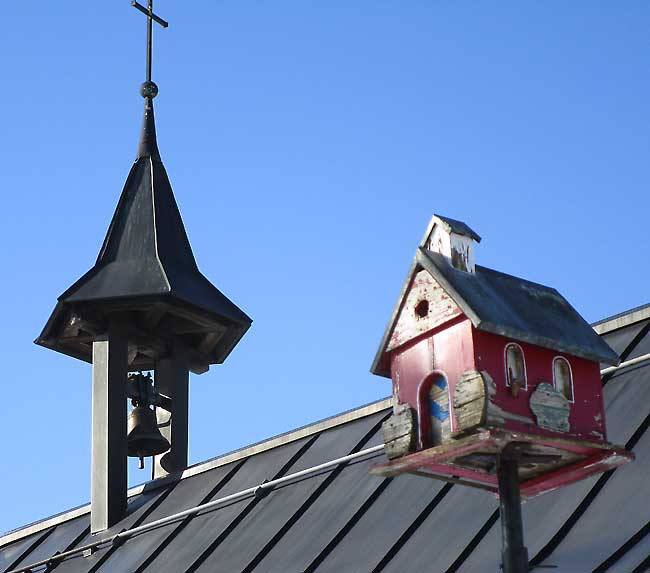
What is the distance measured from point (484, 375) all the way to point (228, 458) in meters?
7.96

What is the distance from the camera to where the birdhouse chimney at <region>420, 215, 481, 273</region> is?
798cm

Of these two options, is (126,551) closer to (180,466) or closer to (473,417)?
(180,466)

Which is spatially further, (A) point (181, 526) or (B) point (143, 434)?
(B) point (143, 434)

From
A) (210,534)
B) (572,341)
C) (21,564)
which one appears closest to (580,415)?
(572,341)

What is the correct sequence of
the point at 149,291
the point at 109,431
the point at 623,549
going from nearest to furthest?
1. the point at 623,549
2. the point at 109,431
3. the point at 149,291

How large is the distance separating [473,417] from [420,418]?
61cm

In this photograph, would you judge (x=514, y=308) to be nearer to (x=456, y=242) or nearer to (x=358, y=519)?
(x=456, y=242)

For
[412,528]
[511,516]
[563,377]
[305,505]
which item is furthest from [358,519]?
[511,516]

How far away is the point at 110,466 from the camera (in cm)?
1596

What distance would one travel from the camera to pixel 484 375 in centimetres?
781

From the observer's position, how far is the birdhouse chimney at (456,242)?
7984 millimetres

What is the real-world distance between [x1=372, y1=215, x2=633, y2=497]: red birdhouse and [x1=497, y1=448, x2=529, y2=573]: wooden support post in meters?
0.09

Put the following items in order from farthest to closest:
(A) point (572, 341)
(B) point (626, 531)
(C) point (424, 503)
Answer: (C) point (424, 503) < (B) point (626, 531) < (A) point (572, 341)

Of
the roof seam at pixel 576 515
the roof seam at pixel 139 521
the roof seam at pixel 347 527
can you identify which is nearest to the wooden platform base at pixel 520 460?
the roof seam at pixel 576 515
